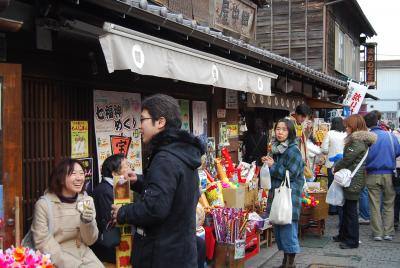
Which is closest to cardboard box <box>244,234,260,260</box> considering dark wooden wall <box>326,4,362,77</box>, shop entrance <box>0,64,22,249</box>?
shop entrance <box>0,64,22,249</box>

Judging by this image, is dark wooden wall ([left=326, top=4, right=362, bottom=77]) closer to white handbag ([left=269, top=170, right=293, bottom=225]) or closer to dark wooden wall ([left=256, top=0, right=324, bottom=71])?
dark wooden wall ([left=256, top=0, right=324, bottom=71])

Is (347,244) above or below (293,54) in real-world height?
below

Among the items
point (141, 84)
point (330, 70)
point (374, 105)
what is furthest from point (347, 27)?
point (374, 105)

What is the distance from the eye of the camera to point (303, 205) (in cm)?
891

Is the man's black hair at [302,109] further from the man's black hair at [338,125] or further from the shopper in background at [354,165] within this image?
the man's black hair at [338,125]

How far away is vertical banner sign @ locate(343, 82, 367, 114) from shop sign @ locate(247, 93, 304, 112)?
2.83 metres

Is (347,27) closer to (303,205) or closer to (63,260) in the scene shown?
(303,205)

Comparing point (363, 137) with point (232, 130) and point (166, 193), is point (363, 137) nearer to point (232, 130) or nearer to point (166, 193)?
A: point (232, 130)

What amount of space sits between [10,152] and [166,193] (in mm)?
1817

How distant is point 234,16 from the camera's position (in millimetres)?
12414

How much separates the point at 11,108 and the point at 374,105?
53555mm

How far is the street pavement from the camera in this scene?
736cm

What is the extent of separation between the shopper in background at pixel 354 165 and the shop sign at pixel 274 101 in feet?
6.93

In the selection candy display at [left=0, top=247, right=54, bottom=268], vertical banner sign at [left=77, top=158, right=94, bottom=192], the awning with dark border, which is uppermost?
the awning with dark border
